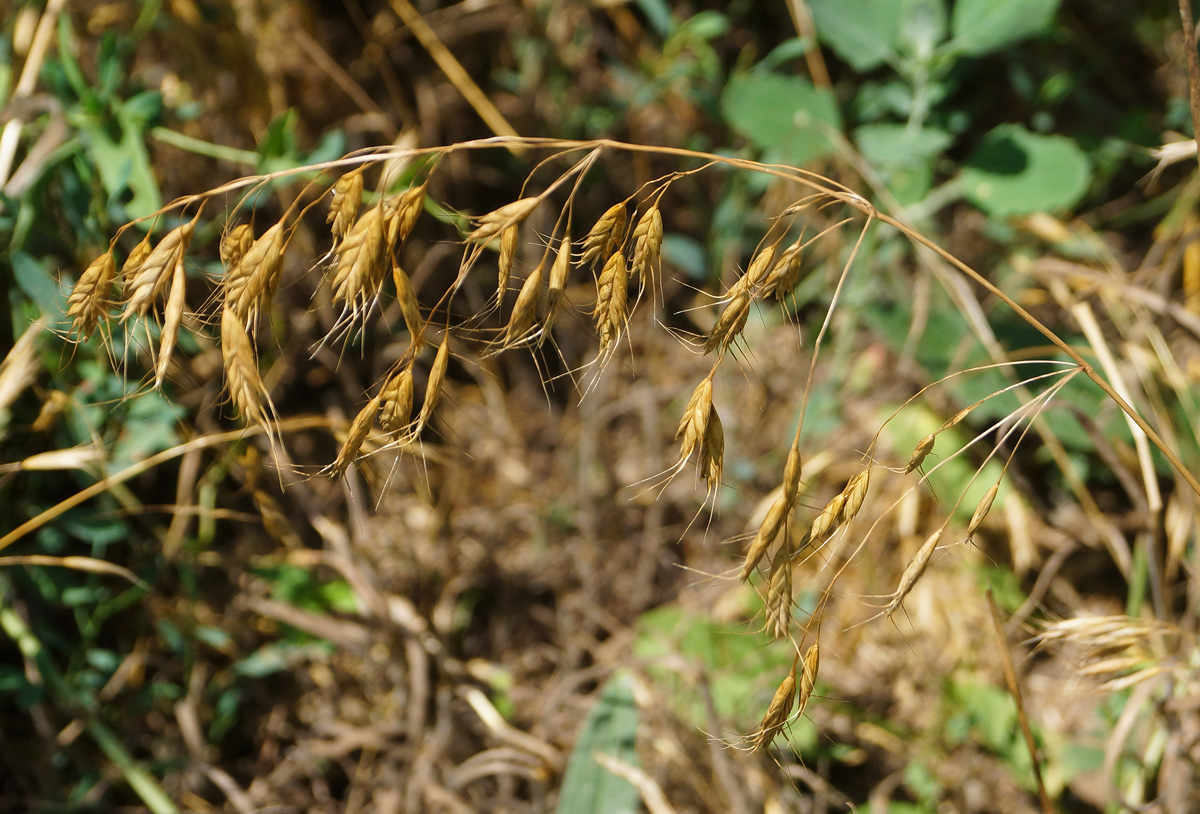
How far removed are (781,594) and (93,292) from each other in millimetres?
773

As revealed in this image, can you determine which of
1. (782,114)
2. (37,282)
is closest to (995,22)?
(782,114)

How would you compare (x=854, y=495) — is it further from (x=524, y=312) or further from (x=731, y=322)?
(x=524, y=312)

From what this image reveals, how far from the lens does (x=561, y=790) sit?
141 centimetres

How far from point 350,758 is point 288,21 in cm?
169

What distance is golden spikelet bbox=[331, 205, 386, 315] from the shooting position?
80cm

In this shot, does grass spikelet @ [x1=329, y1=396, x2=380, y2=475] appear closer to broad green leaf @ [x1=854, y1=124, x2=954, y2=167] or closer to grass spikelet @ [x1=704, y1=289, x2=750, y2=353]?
grass spikelet @ [x1=704, y1=289, x2=750, y2=353]

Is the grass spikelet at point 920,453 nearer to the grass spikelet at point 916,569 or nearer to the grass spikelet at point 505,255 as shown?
the grass spikelet at point 916,569

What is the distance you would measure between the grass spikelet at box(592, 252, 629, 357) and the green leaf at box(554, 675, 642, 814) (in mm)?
850

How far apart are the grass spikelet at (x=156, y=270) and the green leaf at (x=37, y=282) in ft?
1.79

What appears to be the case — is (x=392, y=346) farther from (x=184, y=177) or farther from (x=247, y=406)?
(x=247, y=406)

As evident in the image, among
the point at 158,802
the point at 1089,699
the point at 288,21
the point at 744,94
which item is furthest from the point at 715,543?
the point at 288,21

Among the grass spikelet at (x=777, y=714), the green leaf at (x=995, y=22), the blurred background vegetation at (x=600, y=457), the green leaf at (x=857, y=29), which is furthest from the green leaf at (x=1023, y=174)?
the grass spikelet at (x=777, y=714)

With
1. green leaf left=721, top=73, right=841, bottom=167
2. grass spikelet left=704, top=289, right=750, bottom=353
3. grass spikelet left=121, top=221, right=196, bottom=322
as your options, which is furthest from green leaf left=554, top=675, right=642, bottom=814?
green leaf left=721, top=73, right=841, bottom=167

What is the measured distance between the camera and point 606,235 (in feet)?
2.88
